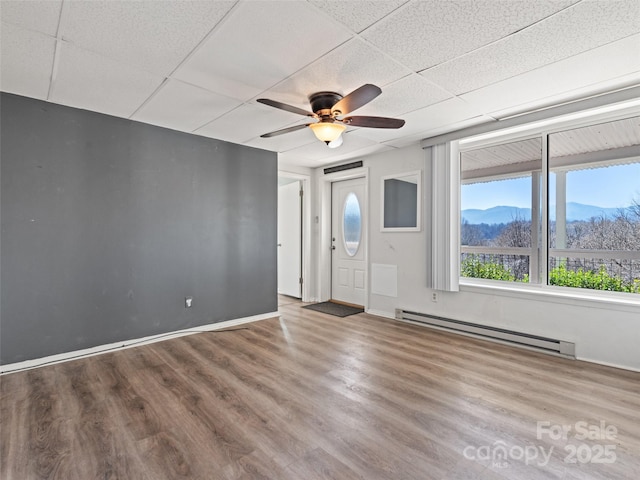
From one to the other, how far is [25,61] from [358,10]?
2421 mm

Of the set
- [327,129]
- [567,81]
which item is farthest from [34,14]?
[567,81]

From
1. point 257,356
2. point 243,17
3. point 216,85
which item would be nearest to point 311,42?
point 243,17

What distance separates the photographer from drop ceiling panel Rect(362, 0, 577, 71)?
1.76 metres

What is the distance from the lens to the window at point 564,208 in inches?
126

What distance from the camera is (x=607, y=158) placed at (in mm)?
3385

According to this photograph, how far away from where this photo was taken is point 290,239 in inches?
246

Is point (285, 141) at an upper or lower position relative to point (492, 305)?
upper

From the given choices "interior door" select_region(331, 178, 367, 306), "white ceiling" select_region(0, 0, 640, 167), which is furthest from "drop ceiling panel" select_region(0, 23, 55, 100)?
"interior door" select_region(331, 178, 367, 306)

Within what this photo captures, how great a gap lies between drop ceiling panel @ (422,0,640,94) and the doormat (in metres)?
Answer: 3.48

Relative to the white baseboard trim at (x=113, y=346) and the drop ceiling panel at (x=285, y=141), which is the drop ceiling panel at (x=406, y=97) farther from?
the white baseboard trim at (x=113, y=346)

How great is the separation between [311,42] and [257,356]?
9.16ft

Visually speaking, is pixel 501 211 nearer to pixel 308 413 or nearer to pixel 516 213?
pixel 516 213

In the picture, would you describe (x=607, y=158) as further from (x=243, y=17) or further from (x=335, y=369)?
(x=243, y=17)

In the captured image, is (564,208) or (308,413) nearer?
(308,413)
